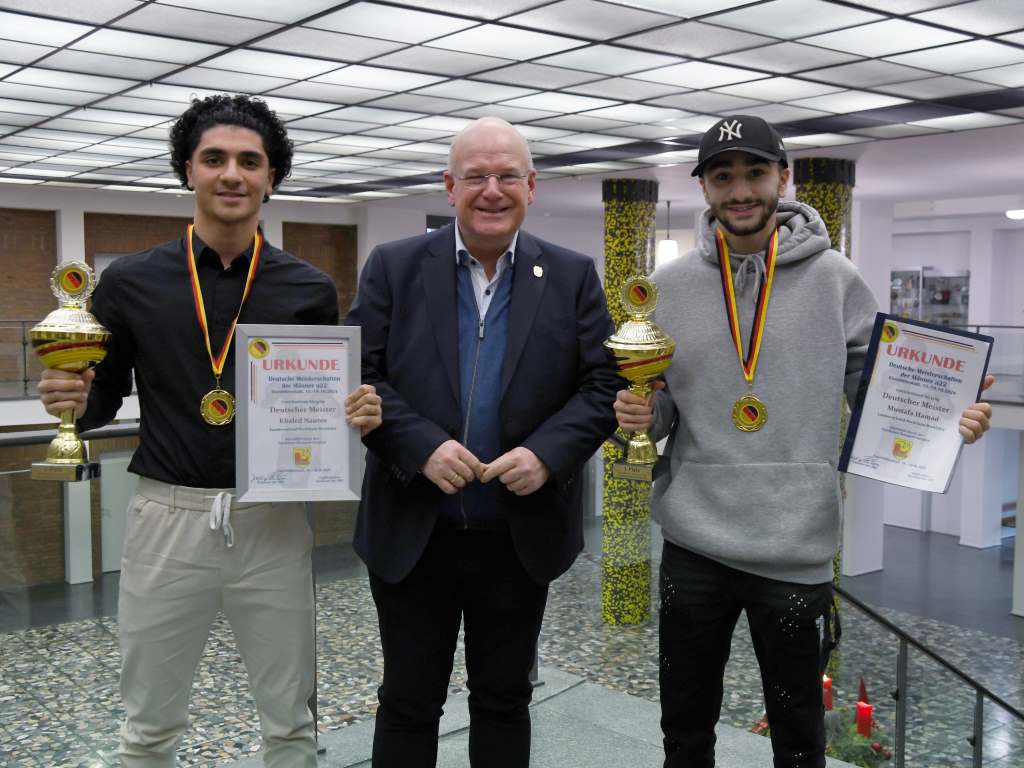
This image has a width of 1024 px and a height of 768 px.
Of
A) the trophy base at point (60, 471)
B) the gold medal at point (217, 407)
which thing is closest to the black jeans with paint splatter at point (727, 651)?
the gold medal at point (217, 407)

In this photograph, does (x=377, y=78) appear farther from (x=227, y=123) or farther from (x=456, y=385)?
(x=456, y=385)

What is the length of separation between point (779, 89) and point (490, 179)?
5.71m

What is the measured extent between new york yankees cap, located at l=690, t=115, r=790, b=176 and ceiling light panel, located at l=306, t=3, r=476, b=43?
11.7 feet

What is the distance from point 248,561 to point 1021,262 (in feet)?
63.9

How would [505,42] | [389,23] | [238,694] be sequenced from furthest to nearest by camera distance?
[505,42] → [389,23] → [238,694]

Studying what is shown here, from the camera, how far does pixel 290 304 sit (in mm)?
2205

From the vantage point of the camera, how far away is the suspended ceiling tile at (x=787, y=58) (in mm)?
6102

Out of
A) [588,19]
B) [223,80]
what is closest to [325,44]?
[223,80]

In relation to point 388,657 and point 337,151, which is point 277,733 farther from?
point 337,151

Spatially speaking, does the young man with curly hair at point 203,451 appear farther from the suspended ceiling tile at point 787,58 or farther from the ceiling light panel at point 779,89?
the ceiling light panel at point 779,89

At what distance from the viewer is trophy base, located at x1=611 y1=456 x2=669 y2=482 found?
2.31m

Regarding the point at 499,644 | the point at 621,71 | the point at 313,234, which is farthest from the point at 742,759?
the point at 313,234

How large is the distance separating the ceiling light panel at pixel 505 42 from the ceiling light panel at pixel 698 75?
0.86 meters

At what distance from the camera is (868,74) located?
6.81 metres
